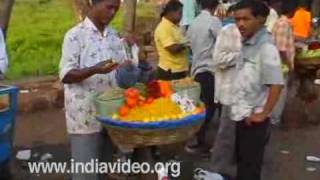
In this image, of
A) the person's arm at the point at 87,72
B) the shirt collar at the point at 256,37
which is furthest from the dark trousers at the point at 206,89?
the person's arm at the point at 87,72

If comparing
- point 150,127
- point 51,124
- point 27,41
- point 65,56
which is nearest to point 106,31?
point 65,56

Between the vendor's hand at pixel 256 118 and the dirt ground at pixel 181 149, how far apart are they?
A: 1109mm

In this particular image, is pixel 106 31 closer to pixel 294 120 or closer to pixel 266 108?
pixel 266 108

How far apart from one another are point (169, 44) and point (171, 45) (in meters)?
0.02

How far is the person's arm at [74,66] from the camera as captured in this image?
4426 mm

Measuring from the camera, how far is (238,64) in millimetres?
5039

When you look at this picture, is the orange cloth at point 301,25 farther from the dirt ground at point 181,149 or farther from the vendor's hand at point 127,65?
the vendor's hand at point 127,65

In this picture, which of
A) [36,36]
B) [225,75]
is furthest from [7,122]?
[36,36]

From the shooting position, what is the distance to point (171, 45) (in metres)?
7.01

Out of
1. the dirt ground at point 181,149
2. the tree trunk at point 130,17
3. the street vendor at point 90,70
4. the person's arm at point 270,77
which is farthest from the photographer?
the tree trunk at point 130,17

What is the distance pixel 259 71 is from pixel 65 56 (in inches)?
53.9

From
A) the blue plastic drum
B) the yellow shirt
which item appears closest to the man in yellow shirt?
the yellow shirt

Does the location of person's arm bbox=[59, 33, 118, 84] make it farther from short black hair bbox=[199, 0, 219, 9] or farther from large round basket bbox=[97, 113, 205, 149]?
short black hair bbox=[199, 0, 219, 9]

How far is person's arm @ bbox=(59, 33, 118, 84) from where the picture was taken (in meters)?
4.43
